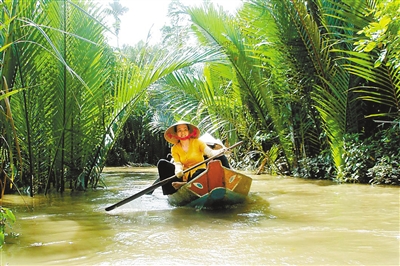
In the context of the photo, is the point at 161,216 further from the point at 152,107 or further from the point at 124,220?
the point at 152,107

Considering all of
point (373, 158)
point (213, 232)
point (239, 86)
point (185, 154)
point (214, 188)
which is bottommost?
point (213, 232)

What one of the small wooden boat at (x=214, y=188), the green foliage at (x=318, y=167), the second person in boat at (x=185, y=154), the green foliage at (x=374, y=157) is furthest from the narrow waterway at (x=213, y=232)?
the green foliage at (x=318, y=167)

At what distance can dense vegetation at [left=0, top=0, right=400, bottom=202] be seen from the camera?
4688 mm

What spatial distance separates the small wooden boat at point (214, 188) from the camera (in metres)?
3.99

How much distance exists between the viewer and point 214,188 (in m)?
4.05

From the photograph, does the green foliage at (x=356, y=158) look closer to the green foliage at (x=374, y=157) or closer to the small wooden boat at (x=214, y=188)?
the green foliage at (x=374, y=157)

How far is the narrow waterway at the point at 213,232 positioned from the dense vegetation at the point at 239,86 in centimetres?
77

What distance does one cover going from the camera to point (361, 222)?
11.1ft

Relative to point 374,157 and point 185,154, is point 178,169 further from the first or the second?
point 374,157

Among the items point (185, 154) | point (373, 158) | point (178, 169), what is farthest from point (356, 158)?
point (178, 169)

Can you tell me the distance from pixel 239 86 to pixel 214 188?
4174 mm

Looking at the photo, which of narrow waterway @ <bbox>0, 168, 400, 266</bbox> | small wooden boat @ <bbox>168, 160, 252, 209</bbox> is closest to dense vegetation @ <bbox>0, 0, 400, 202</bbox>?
narrow waterway @ <bbox>0, 168, 400, 266</bbox>

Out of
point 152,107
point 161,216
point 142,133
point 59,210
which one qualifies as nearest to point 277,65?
point 161,216

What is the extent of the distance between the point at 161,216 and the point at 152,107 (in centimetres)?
1124
